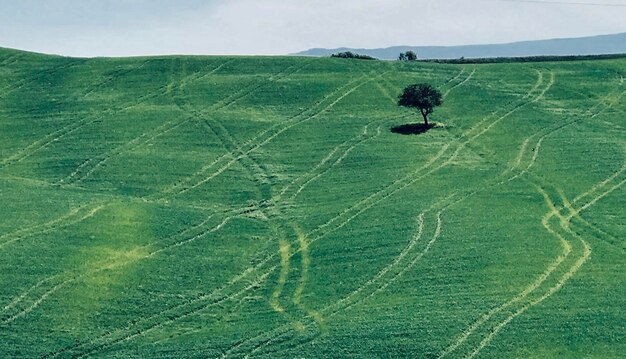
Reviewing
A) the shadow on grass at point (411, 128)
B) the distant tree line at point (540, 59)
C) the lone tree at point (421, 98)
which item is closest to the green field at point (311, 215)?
the shadow on grass at point (411, 128)

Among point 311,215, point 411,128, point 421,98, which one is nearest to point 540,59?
point 421,98

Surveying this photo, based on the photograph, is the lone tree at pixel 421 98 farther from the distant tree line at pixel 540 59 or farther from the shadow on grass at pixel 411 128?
the distant tree line at pixel 540 59

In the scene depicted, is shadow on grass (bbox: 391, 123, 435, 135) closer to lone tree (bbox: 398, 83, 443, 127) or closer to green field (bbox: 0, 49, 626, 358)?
lone tree (bbox: 398, 83, 443, 127)

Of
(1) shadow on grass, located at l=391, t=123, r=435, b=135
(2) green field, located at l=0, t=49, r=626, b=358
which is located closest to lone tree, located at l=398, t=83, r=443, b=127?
(1) shadow on grass, located at l=391, t=123, r=435, b=135

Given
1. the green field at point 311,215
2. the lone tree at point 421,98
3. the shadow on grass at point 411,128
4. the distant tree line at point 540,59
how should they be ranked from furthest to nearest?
the distant tree line at point 540,59 → the lone tree at point 421,98 → the shadow on grass at point 411,128 → the green field at point 311,215

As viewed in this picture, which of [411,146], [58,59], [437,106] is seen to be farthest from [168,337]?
[58,59]

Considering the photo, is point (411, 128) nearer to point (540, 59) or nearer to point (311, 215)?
point (311, 215)
